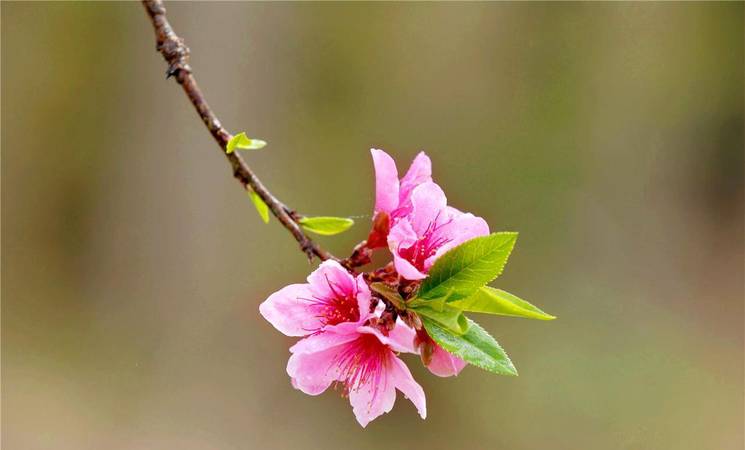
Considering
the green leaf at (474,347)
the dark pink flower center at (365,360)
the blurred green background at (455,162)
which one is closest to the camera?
the green leaf at (474,347)

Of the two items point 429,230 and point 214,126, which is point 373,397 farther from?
point 214,126

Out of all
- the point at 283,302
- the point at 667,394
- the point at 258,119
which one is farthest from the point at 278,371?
the point at 283,302

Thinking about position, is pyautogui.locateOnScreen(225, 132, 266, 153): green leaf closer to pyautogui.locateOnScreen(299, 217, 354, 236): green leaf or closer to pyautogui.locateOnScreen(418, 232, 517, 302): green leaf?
pyautogui.locateOnScreen(299, 217, 354, 236): green leaf

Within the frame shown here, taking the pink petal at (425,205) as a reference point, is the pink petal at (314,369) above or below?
below

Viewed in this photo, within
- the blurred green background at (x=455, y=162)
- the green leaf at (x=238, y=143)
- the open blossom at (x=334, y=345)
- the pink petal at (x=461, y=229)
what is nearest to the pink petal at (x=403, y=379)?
the open blossom at (x=334, y=345)

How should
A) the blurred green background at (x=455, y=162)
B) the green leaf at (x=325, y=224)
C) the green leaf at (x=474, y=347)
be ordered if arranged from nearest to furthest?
the green leaf at (x=474, y=347), the green leaf at (x=325, y=224), the blurred green background at (x=455, y=162)

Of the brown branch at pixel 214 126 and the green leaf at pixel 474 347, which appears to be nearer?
the green leaf at pixel 474 347

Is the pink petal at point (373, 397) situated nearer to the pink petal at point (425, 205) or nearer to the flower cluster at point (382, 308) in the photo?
the flower cluster at point (382, 308)

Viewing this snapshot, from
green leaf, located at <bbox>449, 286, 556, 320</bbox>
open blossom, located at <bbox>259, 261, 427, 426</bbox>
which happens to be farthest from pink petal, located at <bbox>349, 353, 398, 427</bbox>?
green leaf, located at <bbox>449, 286, 556, 320</bbox>

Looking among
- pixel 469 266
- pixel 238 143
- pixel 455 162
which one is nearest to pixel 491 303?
pixel 469 266
